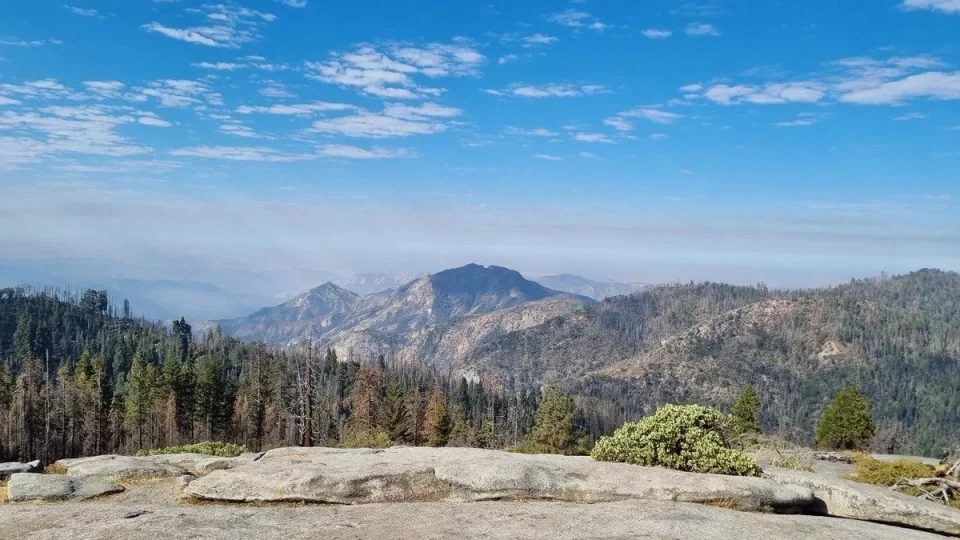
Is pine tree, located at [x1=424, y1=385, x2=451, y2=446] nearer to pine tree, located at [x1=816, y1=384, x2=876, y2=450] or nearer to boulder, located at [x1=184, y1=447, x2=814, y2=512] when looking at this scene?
pine tree, located at [x1=816, y1=384, x2=876, y2=450]

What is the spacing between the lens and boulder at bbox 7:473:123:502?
14977 mm

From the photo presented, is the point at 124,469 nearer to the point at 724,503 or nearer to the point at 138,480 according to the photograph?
the point at 138,480

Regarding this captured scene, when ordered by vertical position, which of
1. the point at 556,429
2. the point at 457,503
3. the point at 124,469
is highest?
the point at 457,503

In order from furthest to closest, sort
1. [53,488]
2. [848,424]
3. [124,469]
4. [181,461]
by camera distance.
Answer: [848,424]
[181,461]
[124,469]
[53,488]

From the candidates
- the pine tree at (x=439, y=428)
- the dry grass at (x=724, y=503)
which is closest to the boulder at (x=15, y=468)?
the dry grass at (x=724, y=503)

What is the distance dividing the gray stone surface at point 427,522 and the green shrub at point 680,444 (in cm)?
286

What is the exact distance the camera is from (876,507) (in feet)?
53.2

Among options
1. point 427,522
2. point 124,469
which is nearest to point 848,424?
point 427,522

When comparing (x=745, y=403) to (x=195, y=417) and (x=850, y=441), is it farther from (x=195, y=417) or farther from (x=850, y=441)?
(x=195, y=417)

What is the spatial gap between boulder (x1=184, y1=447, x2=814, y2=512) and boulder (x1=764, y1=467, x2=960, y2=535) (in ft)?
5.20

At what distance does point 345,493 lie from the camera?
14398 millimetres

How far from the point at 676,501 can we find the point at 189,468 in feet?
54.3

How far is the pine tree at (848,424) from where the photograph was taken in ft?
255

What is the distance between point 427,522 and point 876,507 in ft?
40.9
